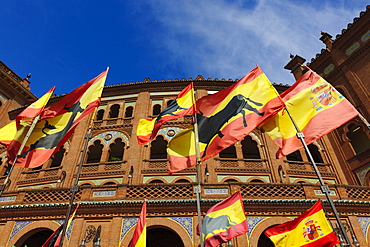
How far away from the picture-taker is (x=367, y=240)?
11445mm

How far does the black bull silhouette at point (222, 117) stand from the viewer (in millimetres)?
8288

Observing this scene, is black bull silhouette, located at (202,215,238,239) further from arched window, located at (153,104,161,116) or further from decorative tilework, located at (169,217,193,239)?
arched window, located at (153,104,161,116)

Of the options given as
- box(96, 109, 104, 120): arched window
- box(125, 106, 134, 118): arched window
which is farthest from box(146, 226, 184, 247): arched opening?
box(96, 109, 104, 120): arched window

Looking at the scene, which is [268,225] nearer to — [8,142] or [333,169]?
[333,169]

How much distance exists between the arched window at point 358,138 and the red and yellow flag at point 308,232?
51.8 feet

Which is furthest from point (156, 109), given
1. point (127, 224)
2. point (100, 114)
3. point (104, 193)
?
point (127, 224)

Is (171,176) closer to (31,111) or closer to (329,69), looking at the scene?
(31,111)

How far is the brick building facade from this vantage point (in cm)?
1191

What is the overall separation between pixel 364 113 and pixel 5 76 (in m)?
34.1

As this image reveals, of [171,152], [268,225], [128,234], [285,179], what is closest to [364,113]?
[285,179]

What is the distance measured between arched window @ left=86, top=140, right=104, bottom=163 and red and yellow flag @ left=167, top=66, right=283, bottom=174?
12879 millimetres

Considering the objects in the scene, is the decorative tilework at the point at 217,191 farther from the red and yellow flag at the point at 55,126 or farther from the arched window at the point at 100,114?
the arched window at the point at 100,114

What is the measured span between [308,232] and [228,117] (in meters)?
4.07

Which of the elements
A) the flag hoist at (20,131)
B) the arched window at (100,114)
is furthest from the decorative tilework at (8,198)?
the arched window at (100,114)
